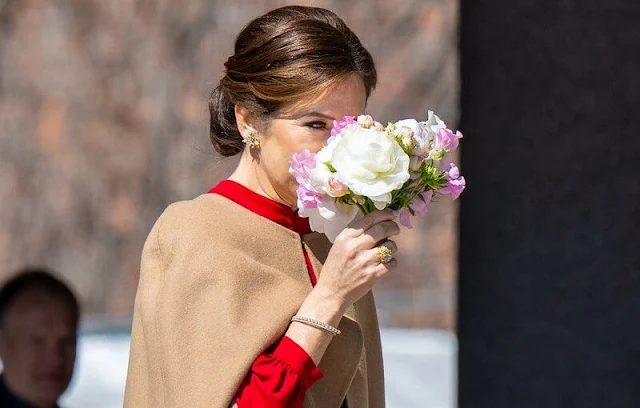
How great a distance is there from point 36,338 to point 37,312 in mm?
70

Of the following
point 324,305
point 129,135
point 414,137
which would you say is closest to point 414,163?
point 414,137

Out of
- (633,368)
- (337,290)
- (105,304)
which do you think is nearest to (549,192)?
(633,368)

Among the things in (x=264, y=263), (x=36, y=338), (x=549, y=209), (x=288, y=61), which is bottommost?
(x=36, y=338)

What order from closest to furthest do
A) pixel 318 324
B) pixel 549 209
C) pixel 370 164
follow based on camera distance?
pixel 370 164 → pixel 318 324 → pixel 549 209

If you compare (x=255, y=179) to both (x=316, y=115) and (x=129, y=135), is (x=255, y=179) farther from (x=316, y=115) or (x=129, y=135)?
(x=129, y=135)

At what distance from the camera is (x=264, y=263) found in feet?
7.39

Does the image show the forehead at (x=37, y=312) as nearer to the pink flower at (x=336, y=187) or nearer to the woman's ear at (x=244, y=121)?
the woman's ear at (x=244, y=121)

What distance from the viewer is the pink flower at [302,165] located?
210 centimetres

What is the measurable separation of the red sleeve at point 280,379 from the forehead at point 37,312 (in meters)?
1.41

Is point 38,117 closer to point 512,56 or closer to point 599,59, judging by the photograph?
point 512,56

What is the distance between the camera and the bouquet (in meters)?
2.03

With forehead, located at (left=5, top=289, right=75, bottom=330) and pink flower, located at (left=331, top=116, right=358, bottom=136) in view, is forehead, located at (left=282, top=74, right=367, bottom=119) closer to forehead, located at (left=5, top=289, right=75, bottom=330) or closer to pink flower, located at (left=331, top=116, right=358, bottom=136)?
pink flower, located at (left=331, top=116, right=358, bottom=136)

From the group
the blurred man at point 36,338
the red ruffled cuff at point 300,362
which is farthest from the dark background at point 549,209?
the red ruffled cuff at point 300,362

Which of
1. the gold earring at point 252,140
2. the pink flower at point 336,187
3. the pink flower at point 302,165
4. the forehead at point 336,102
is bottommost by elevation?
the pink flower at point 336,187
